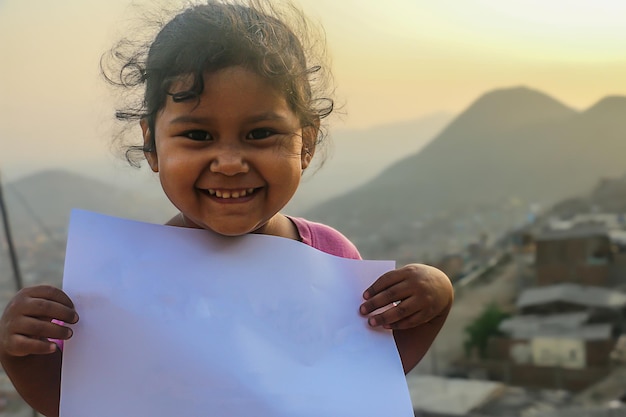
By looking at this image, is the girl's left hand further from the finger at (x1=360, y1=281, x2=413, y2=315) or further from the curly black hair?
the curly black hair

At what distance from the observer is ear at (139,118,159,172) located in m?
0.67

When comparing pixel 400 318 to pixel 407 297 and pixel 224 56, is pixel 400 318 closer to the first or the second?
pixel 407 297

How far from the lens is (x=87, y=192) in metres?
2.35

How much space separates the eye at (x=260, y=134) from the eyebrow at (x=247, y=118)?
11 millimetres

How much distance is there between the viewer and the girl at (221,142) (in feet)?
1.92

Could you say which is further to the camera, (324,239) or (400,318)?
(324,239)

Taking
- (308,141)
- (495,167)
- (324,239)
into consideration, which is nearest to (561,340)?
(495,167)

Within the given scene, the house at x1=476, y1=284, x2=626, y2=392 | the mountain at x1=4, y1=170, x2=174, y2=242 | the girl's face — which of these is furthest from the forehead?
the house at x1=476, y1=284, x2=626, y2=392

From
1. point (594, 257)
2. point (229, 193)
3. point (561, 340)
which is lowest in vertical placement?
point (561, 340)

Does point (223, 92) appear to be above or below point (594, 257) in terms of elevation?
above

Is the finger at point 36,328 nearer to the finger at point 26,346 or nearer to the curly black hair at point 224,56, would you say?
the finger at point 26,346

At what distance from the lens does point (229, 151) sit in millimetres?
586

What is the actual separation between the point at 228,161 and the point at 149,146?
0.13 m

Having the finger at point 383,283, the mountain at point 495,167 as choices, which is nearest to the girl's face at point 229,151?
the finger at point 383,283
